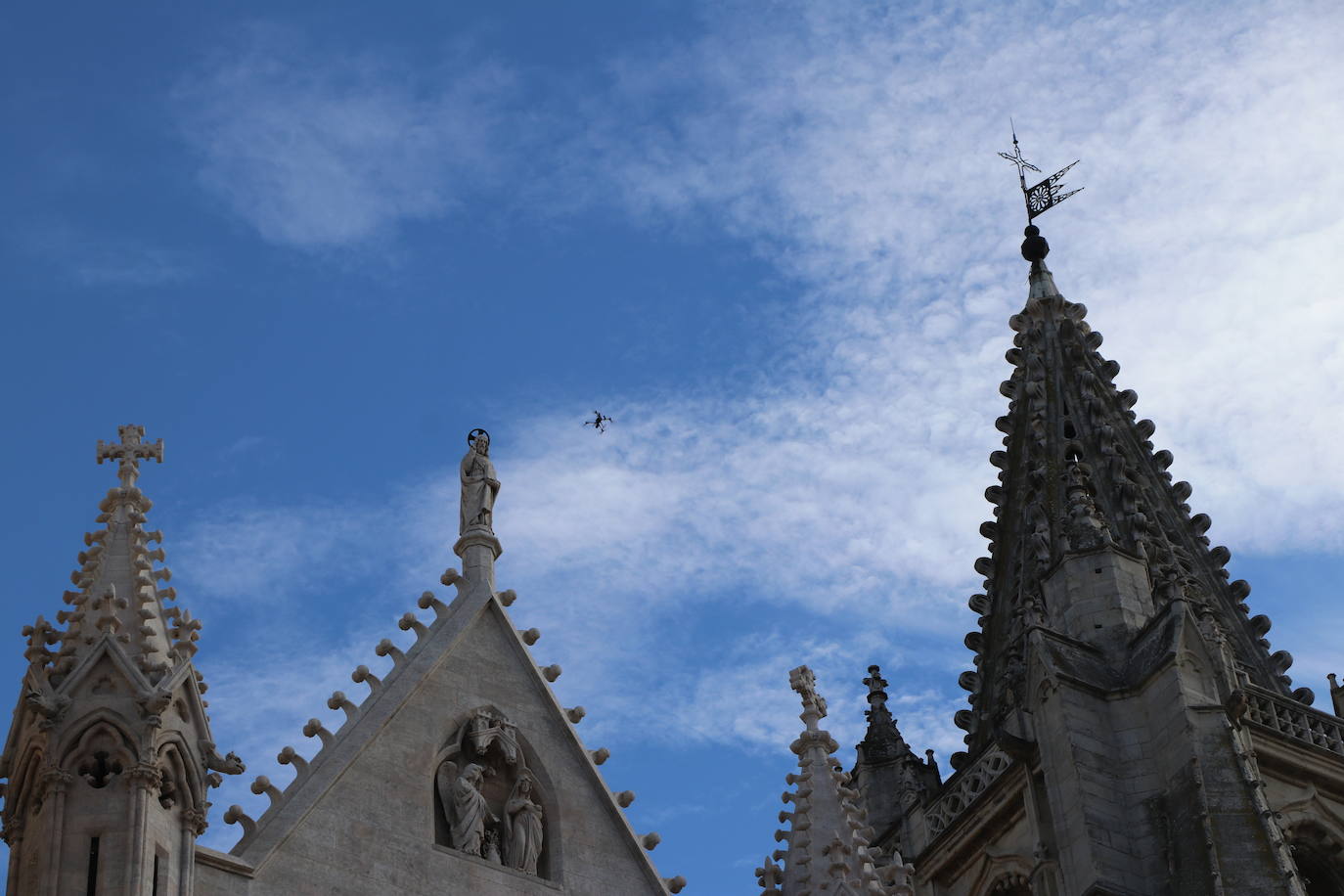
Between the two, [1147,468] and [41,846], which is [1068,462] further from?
[41,846]

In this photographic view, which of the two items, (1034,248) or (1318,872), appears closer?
(1318,872)

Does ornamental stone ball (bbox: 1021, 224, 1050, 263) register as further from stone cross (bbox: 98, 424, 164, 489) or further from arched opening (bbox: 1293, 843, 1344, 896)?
stone cross (bbox: 98, 424, 164, 489)

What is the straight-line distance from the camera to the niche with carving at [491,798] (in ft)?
82.3

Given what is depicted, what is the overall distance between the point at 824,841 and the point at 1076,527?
409 inches

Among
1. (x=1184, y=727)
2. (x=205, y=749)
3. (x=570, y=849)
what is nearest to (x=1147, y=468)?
(x=1184, y=727)

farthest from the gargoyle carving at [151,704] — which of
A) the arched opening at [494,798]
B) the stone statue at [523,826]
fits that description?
the stone statue at [523,826]

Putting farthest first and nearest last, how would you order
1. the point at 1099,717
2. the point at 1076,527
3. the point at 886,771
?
the point at 886,771 → the point at 1076,527 → the point at 1099,717

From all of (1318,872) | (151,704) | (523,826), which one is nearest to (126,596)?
(151,704)

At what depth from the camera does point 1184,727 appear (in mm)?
32406

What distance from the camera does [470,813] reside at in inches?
989

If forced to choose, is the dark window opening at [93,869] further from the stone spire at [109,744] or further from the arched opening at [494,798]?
the arched opening at [494,798]

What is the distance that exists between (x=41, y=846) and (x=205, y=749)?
1.64m

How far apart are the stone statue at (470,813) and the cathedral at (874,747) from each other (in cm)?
3

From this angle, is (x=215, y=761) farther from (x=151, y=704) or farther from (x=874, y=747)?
(x=874, y=747)
